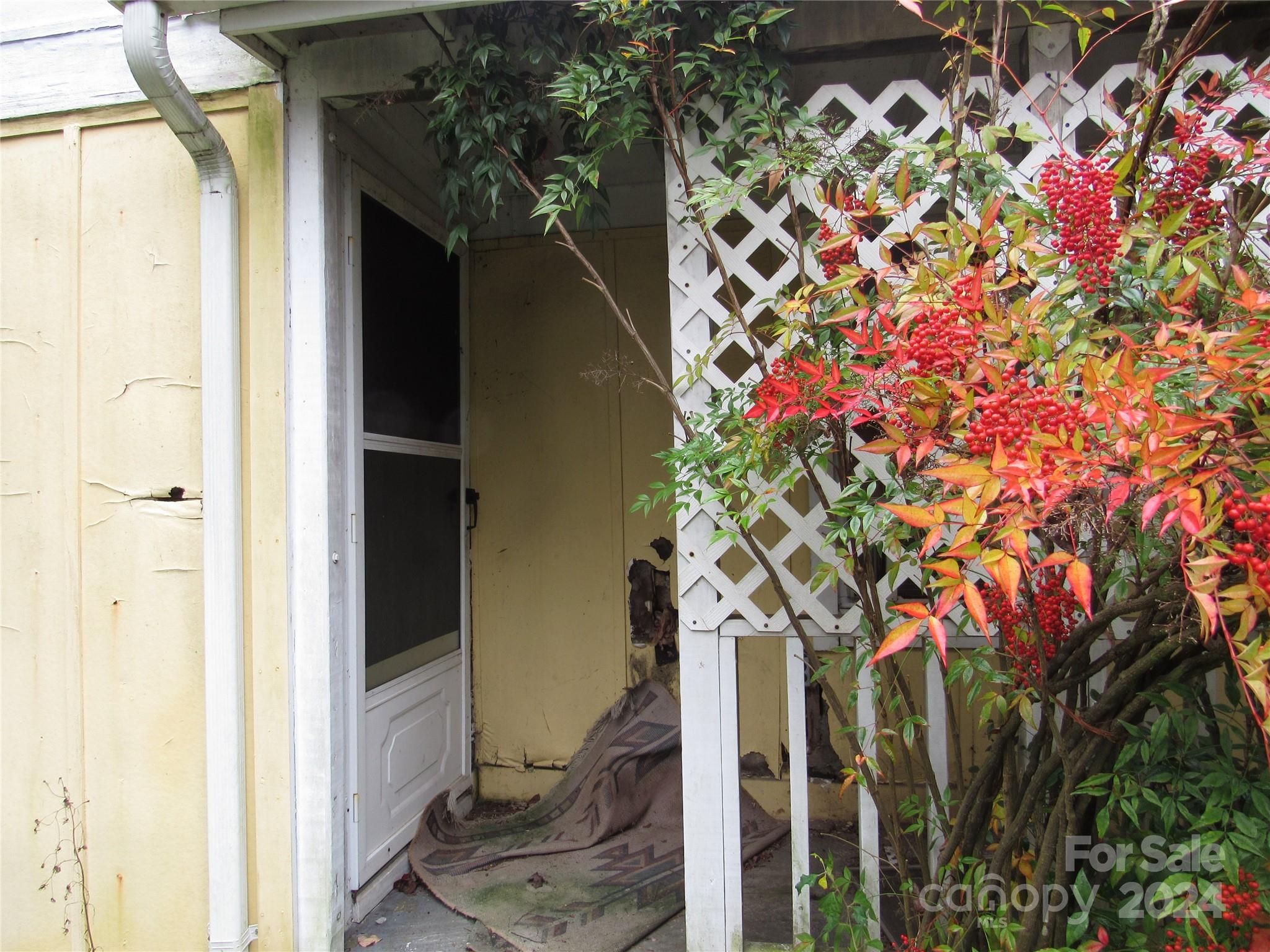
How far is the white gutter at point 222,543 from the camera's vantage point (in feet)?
7.29

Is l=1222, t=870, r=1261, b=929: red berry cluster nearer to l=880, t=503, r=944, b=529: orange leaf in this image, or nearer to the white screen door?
l=880, t=503, r=944, b=529: orange leaf

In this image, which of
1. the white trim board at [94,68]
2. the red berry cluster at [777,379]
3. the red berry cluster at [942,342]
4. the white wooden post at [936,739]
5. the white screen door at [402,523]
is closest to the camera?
the red berry cluster at [942,342]

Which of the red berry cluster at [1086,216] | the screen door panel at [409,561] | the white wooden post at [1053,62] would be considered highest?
the white wooden post at [1053,62]

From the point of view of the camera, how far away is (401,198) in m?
2.96

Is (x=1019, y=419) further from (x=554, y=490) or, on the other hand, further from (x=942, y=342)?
(x=554, y=490)

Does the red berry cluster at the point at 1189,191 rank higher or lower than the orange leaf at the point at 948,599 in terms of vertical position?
higher

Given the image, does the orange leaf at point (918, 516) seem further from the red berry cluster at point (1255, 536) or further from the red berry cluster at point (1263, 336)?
the red berry cluster at point (1263, 336)

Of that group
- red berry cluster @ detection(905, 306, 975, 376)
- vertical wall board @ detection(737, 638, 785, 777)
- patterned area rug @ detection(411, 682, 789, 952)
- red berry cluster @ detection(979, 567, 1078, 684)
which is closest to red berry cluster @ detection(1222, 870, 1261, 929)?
red berry cluster @ detection(979, 567, 1078, 684)

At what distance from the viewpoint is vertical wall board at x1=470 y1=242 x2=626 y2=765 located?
3.48m

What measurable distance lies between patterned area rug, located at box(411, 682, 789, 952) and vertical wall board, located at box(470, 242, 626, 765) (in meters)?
0.22

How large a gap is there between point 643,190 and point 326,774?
2485 mm

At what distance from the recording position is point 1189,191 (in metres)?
1.48

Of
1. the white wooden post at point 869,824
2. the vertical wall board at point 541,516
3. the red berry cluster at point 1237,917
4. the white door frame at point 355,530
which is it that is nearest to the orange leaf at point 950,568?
the red berry cluster at point 1237,917

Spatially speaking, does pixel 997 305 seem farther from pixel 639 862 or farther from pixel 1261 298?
pixel 639 862
